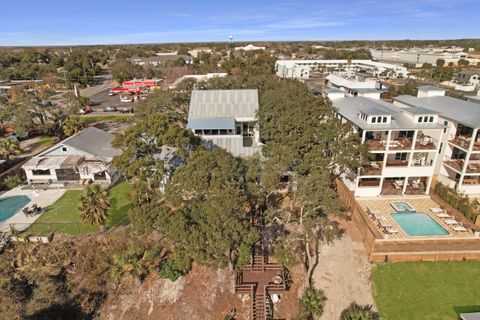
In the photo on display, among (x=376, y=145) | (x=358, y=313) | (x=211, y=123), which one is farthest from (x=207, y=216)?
(x=376, y=145)

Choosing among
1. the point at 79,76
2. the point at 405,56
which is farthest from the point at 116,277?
the point at 405,56

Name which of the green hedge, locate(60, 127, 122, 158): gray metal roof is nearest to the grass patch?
locate(60, 127, 122, 158): gray metal roof

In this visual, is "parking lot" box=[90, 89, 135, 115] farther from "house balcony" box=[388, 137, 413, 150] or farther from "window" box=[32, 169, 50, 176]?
"house balcony" box=[388, 137, 413, 150]

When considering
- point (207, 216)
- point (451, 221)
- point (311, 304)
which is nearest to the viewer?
point (207, 216)

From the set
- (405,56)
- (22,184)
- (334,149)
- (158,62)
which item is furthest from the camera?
(405,56)

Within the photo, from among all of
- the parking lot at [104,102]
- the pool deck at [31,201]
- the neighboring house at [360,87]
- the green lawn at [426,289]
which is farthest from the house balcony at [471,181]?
the parking lot at [104,102]

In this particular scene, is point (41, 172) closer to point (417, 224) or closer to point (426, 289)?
point (426, 289)

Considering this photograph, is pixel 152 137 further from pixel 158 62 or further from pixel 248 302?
pixel 158 62
